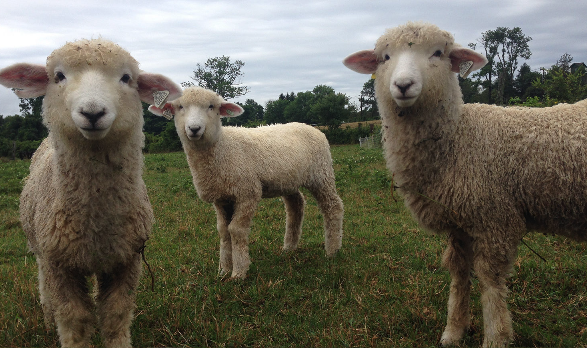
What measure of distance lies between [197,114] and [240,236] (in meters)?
1.79

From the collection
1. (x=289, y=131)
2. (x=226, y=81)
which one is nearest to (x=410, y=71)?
(x=289, y=131)

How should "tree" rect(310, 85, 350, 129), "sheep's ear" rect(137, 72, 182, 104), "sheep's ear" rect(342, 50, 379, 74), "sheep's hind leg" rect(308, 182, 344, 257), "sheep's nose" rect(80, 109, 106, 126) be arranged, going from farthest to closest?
"tree" rect(310, 85, 350, 129)
"sheep's hind leg" rect(308, 182, 344, 257)
"sheep's ear" rect(342, 50, 379, 74)
"sheep's ear" rect(137, 72, 182, 104)
"sheep's nose" rect(80, 109, 106, 126)

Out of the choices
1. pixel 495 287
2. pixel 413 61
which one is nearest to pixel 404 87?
pixel 413 61

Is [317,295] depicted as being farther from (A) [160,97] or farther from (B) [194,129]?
(A) [160,97]

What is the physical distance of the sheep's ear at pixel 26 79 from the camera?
2758mm

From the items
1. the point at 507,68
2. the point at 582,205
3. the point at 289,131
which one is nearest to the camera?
the point at 582,205

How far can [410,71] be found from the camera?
118 inches

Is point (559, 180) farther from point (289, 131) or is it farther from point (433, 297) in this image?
point (289, 131)

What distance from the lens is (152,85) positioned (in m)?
3.11

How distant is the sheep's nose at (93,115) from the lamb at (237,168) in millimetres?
2674

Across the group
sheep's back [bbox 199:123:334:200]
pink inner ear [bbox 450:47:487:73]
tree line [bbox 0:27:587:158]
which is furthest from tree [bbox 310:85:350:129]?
pink inner ear [bbox 450:47:487:73]

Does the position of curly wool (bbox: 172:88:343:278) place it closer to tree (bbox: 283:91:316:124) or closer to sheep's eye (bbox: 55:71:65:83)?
sheep's eye (bbox: 55:71:65:83)

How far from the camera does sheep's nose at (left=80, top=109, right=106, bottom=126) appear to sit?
2.34 meters

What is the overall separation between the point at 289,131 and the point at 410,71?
383cm
